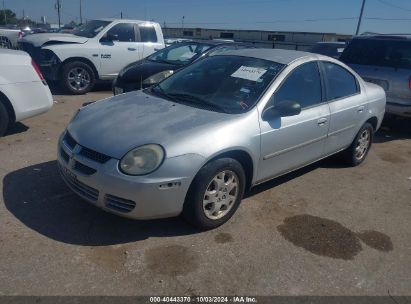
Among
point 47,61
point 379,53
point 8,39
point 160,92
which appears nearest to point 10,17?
point 8,39

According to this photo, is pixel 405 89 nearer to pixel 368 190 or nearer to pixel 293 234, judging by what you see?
pixel 368 190

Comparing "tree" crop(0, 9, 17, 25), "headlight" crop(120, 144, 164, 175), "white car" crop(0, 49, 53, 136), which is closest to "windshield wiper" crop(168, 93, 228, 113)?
"headlight" crop(120, 144, 164, 175)

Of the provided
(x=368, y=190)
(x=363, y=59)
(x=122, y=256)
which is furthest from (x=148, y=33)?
(x=122, y=256)

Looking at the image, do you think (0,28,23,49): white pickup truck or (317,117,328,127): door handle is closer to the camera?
(317,117,328,127): door handle

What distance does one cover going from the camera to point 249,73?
4051 millimetres

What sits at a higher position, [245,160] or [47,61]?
[47,61]

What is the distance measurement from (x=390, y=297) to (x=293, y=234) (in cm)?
97

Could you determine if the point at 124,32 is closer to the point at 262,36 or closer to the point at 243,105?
the point at 243,105

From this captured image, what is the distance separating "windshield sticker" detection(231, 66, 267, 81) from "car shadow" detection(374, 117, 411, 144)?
12.2ft

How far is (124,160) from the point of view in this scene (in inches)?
121

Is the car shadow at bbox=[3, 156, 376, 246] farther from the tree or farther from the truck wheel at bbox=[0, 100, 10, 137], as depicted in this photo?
the tree

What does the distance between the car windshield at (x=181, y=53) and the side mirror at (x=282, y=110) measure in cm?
467

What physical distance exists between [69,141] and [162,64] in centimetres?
482

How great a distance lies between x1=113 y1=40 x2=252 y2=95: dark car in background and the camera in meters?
7.46
